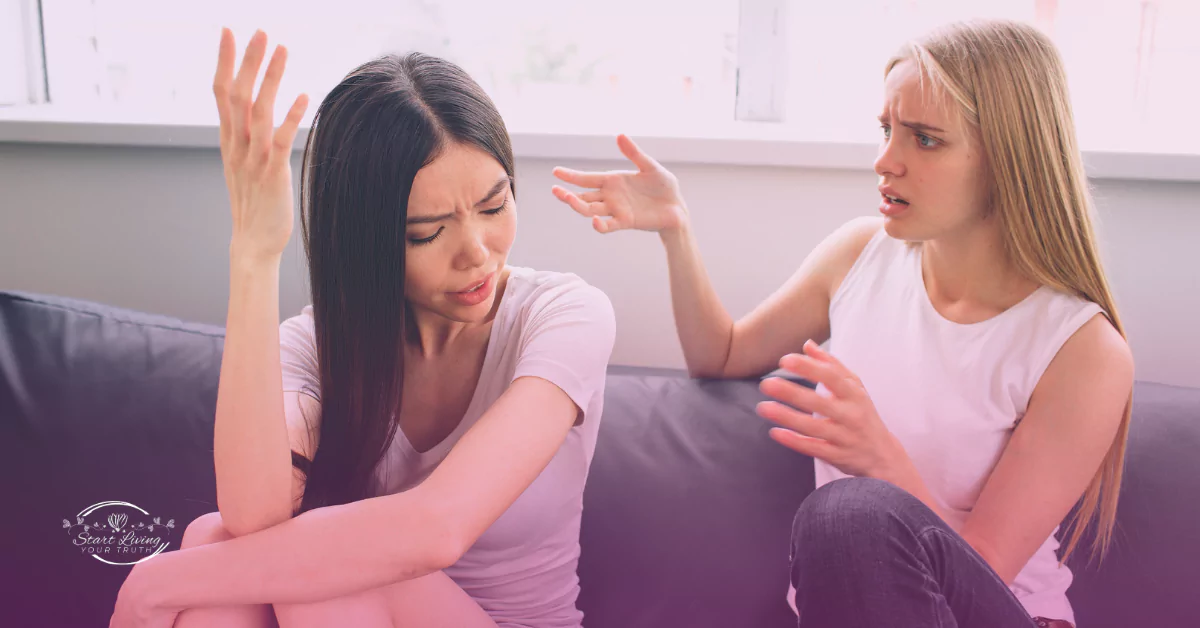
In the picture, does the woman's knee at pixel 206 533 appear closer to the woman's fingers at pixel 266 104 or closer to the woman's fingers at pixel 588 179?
the woman's fingers at pixel 266 104

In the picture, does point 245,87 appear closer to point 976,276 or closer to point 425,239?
point 425,239

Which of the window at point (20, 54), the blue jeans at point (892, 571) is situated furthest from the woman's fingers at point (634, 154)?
the window at point (20, 54)

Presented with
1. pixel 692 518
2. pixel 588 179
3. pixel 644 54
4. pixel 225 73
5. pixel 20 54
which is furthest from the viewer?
pixel 20 54

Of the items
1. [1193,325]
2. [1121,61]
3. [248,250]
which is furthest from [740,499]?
[1121,61]

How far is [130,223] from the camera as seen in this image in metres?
1.90

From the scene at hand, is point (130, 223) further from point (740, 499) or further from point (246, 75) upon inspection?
point (740, 499)

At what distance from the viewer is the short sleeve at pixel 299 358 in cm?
114

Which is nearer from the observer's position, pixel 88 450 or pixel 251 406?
pixel 251 406

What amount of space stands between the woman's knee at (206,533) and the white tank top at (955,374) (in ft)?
2.52

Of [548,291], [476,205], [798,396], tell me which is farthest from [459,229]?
[798,396]

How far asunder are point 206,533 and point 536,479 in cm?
38

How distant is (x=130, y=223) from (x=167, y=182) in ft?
0.41

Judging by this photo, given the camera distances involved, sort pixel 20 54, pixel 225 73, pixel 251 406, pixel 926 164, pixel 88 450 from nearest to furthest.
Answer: pixel 225 73 → pixel 251 406 → pixel 926 164 → pixel 88 450 → pixel 20 54

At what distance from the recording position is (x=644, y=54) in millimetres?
1952
